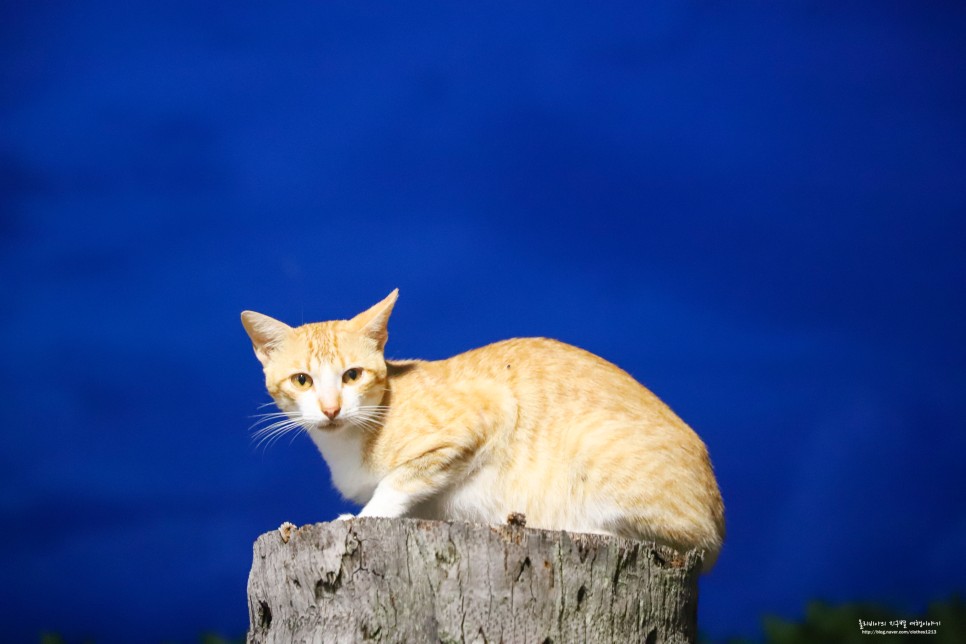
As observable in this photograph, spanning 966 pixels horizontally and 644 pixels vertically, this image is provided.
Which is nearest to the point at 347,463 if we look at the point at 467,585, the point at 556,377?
the point at 556,377

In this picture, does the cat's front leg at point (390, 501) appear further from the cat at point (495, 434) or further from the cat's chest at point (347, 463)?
the cat's chest at point (347, 463)

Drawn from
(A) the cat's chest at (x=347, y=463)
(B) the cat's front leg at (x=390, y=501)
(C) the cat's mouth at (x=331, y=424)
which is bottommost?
(B) the cat's front leg at (x=390, y=501)

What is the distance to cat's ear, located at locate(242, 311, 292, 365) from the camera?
334cm

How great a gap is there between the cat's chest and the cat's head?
0.26ft

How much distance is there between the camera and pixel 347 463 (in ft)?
Result: 10.7

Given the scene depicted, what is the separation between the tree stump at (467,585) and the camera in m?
2.41

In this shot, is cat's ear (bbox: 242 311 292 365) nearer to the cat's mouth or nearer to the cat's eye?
the cat's eye

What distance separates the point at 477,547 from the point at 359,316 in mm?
1198

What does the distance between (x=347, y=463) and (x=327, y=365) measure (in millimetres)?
355

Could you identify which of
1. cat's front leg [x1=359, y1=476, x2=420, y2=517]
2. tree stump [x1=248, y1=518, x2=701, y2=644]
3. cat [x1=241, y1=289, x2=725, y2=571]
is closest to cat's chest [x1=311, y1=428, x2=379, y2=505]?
cat [x1=241, y1=289, x2=725, y2=571]

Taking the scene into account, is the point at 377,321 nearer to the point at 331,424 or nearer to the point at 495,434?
the point at 331,424

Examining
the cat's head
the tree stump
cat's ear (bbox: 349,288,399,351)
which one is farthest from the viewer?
cat's ear (bbox: 349,288,399,351)

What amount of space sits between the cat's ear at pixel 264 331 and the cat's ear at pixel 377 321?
0.25 metres

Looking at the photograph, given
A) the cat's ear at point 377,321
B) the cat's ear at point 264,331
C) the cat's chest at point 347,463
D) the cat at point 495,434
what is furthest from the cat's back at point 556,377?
the cat's ear at point 264,331
